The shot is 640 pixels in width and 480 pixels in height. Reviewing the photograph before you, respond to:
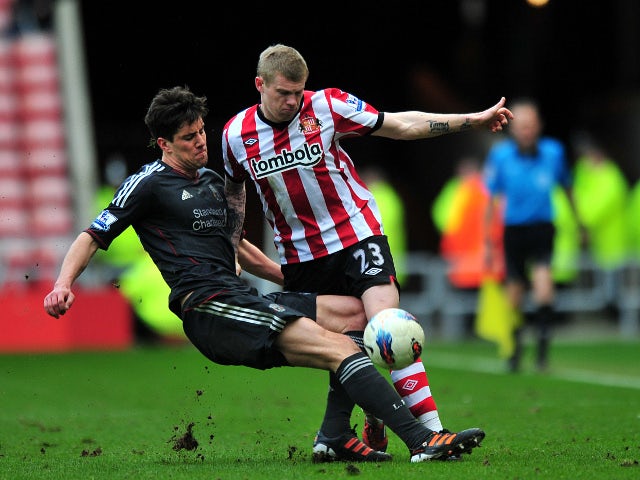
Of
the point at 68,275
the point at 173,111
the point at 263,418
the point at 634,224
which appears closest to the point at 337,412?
the point at 68,275

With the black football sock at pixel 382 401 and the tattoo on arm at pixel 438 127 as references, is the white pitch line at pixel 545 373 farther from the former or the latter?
the black football sock at pixel 382 401

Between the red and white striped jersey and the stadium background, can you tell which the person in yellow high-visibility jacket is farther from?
the red and white striped jersey

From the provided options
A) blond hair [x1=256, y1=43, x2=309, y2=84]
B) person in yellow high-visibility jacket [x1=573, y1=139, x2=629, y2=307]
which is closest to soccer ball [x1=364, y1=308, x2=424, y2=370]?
blond hair [x1=256, y1=43, x2=309, y2=84]

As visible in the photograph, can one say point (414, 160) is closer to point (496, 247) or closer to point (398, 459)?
point (496, 247)

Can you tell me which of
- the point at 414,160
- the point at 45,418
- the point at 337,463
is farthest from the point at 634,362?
the point at 414,160

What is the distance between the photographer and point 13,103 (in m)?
19.1

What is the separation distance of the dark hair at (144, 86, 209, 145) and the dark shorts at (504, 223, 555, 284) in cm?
587

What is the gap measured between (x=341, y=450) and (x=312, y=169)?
4.58 ft

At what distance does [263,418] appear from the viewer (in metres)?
8.41

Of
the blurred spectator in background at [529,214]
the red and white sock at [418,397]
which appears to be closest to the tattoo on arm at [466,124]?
the red and white sock at [418,397]

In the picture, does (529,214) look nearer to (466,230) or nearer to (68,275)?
(466,230)

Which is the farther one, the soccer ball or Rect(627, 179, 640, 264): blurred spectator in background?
Rect(627, 179, 640, 264): blurred spectator in background

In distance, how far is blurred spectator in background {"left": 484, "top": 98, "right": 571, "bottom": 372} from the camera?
11.6 m

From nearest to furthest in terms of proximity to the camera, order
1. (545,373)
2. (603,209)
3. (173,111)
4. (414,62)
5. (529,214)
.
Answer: (173,111)
(545,373)
(529,214)
(603,209)
(414,62)
